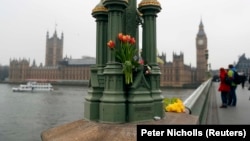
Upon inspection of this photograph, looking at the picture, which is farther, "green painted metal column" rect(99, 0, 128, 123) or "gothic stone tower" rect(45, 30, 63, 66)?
"gothic stone tower" rect(45, 30, 63, 66)

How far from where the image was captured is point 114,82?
13.3 ft

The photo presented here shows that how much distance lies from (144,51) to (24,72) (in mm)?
162758

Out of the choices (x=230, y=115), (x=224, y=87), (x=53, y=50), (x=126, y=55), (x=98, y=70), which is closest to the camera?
(x=126, y=55)

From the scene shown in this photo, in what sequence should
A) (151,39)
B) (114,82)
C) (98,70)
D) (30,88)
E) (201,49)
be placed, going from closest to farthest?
(114,82) → (98,70) → (151,39) → (30,88) → (201,49)

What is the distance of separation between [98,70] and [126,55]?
606mm

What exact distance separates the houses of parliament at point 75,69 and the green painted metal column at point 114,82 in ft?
337

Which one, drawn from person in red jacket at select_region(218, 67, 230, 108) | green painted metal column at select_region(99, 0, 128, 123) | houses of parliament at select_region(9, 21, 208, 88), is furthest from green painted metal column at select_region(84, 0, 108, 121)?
houses of parliament at select_region(9, 21, 208, 88)

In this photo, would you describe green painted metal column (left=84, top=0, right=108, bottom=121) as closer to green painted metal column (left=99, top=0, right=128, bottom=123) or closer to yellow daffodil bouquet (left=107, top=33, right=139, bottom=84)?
green painted metal column (left=99, top=0, right=128, bottom=123)

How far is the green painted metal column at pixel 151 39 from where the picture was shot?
4660mm

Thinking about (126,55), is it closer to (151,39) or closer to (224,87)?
(151,39)

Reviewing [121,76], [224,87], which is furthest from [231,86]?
[121,76]

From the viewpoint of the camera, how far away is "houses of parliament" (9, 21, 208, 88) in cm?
12012

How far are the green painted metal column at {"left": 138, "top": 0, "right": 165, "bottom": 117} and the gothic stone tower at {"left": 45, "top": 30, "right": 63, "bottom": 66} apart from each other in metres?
164

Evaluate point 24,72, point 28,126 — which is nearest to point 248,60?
point 28,126
